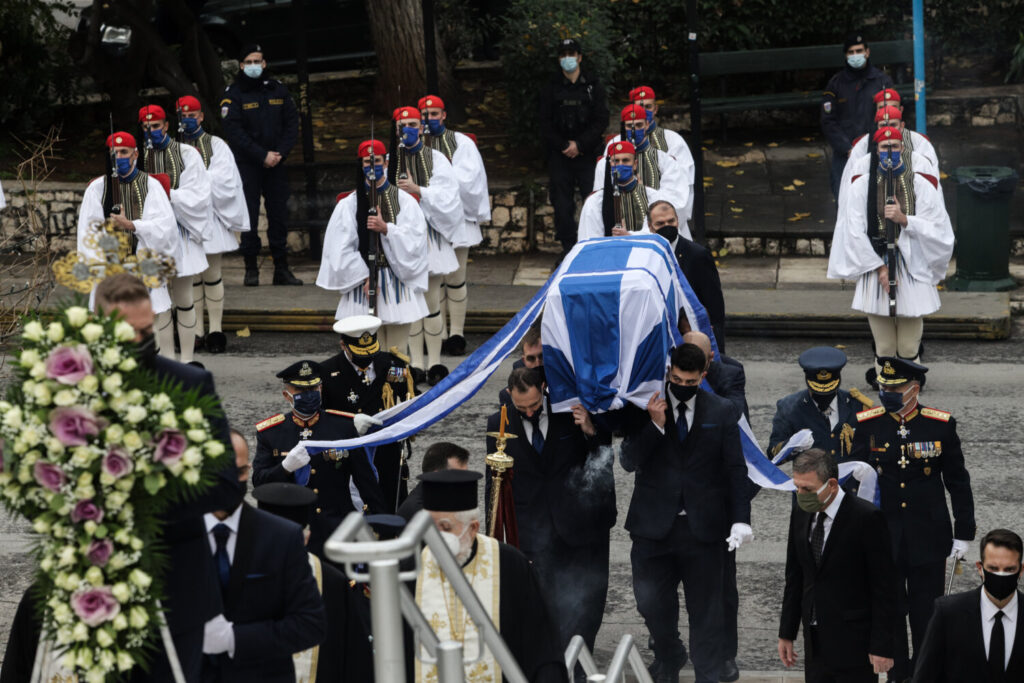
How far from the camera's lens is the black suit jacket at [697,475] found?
843cm

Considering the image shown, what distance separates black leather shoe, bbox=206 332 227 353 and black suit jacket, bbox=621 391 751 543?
725 centimetres

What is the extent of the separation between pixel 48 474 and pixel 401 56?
15.9 metres

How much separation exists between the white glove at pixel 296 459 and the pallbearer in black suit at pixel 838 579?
257 centimetres

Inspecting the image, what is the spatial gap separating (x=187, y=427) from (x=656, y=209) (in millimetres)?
6894

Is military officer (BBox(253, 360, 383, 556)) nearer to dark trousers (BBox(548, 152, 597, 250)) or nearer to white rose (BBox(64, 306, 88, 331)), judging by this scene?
white rose (BBox(64, 306, 88, 331))

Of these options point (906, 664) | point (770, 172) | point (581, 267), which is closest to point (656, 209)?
point (581, 267)

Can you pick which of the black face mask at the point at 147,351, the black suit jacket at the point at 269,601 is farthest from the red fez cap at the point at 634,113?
the black face mask at the point at 147,351

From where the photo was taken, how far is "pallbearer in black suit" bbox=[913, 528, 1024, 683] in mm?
7223

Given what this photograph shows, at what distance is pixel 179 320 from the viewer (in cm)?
1414

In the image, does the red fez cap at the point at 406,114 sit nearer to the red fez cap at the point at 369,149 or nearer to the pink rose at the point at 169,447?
the red fez cap at the point at 369,149

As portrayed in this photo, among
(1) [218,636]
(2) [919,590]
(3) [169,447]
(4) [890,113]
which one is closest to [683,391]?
(2) [919,590]

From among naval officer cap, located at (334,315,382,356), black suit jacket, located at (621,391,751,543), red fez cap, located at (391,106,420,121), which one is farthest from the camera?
red fez cap, located at (391,106,420,121)

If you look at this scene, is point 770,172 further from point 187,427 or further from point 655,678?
point 187,427

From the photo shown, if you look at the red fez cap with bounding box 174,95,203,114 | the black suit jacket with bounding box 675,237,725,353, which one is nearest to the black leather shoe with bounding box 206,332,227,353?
the red fez cap with bounding box 174,95,203,114
